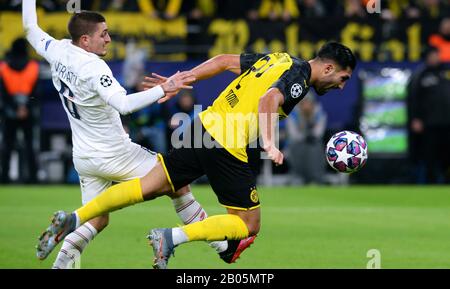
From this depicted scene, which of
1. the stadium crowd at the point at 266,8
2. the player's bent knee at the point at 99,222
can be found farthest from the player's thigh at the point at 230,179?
the stadium crowd at the point at 266,8

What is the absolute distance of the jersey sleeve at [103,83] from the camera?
8.21 m

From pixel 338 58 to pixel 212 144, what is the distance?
128cm

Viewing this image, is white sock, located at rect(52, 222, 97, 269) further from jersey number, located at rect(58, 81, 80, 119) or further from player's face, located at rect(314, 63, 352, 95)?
player's face, located at rect(314, 63, 352, 95)

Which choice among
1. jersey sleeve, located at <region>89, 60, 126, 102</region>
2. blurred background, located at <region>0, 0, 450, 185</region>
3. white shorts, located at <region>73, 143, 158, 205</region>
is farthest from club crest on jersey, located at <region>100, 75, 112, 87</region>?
blurred background, located at <region>0, 0, 450, 185</region>

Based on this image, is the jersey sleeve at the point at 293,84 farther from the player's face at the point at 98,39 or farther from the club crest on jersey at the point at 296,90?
the player's face at the point at 98,39

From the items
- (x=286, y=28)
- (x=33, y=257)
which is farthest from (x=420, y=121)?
(x=33, y=257)

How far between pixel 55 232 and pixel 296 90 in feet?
7.34

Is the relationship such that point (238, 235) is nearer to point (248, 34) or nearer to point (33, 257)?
point (33, 257)

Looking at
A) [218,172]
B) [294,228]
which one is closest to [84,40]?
[218,172]

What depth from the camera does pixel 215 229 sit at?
830cm

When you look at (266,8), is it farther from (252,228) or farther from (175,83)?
(252,228)

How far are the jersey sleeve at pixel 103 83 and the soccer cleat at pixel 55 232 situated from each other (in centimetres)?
100

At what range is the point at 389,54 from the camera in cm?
1966

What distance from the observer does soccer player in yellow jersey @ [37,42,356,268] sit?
827 cm
